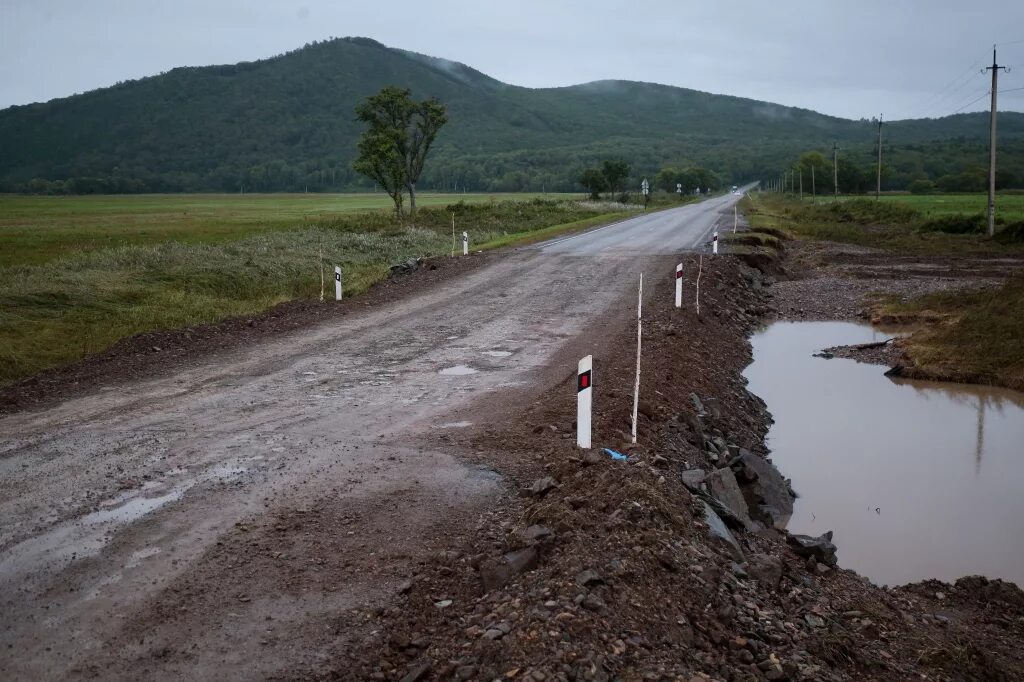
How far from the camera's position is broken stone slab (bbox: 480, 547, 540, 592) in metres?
5.58

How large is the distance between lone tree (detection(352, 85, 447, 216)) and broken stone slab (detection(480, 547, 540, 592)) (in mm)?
41481

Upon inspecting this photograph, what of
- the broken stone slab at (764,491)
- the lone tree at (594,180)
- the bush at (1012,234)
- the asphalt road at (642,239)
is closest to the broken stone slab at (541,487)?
the broken stone slab at (764,491)

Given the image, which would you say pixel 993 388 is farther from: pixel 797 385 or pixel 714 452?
pixel 714 452

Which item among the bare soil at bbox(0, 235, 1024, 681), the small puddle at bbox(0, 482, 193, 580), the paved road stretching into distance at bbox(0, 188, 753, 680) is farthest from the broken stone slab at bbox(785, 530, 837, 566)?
the small puddle at bbox(0, 482, 193, 580)

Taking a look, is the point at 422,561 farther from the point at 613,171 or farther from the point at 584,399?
the point at 613,171

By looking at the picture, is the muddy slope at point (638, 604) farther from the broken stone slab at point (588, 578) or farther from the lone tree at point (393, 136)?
Result: the lone tree at point (393, 136)

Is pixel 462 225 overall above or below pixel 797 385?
above

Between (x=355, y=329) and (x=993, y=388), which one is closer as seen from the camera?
(x=993, y=388)

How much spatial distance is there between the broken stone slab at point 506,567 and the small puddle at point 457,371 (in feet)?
21.4

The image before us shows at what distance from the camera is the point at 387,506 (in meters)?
6.96

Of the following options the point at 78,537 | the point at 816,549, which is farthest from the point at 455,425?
the point at 78,537

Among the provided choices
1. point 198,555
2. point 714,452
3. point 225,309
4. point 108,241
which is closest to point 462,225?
point 108,241

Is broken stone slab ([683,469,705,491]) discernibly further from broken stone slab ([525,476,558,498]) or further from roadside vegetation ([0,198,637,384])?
roadside vegetation ([0,198,637,384])

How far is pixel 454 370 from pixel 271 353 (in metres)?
3.22
